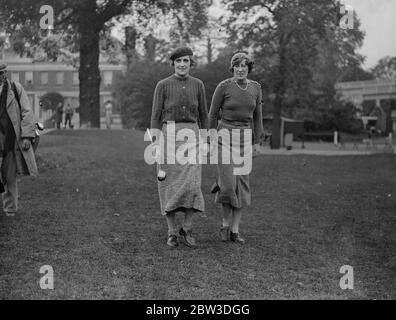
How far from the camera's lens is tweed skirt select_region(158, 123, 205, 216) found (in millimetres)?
6531

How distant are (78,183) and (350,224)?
5.36 m

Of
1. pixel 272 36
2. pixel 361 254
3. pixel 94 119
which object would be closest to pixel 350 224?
pixel 361 254

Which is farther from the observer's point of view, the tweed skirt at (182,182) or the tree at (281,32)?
the tree at (281,32)

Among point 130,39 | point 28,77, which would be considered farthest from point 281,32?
point 28,77

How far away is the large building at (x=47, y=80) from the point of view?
10984 millimetres

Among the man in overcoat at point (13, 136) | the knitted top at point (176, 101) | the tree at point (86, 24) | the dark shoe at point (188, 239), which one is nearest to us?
the knitted top at point (176, 101)

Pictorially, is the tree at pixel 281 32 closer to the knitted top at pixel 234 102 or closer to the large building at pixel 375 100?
the knitted top at pixel 234 102

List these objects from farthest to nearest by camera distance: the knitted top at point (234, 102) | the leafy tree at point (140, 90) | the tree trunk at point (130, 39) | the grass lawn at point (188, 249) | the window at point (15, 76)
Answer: the leafy tree at point (140, 90)
the tree trunk at point (130, 39)
the window at point (15, 76)
the knitted top at point (234, 102)
the grass lawn at point (188, 249)

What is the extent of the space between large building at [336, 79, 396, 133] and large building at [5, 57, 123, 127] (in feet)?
93.3

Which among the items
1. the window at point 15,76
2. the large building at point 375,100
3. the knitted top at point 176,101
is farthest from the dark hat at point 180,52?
the large building at point 375,100

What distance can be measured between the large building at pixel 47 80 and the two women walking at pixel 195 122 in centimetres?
336

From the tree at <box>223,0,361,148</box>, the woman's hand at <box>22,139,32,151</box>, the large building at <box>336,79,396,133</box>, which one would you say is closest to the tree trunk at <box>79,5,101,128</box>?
the tree at <box>223,0,361,148</box>

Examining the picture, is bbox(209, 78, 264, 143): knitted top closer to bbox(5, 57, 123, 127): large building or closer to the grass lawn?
the grass lawn
